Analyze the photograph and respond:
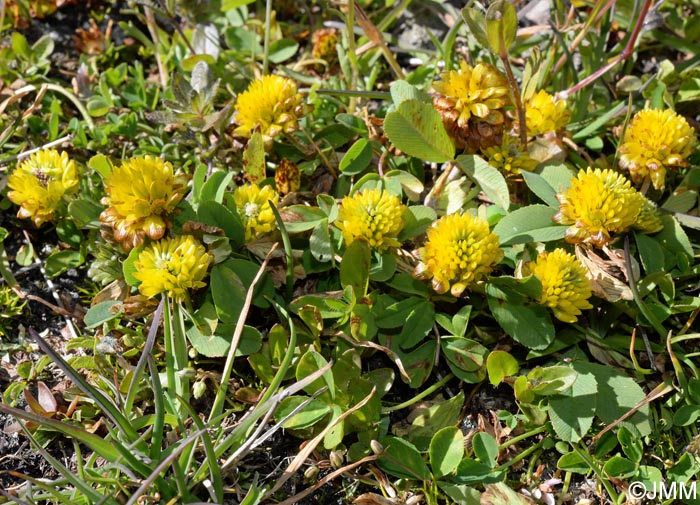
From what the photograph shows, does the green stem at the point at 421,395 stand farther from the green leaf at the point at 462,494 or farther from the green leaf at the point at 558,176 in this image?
the green leaf at the point at 558,176

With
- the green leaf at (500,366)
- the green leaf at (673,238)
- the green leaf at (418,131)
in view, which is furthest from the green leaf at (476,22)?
the green leaf at (500,366)

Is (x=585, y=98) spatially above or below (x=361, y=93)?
below

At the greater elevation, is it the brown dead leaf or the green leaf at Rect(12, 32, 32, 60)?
the green leaf at Rect(12, 32, 32, 60)

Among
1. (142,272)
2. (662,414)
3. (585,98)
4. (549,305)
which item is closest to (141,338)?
(142,272)

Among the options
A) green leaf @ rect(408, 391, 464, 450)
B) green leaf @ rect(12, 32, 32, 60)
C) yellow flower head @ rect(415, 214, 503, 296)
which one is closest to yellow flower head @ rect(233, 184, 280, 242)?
yellow flower head @ rect(415, 214, 503, 296)

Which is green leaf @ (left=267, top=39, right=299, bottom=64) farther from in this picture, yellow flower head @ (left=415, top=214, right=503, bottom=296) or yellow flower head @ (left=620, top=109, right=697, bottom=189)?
yellow flower head @ (left=620, top=109, right=697, bottom=189)

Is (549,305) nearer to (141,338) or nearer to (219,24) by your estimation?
(141,338)

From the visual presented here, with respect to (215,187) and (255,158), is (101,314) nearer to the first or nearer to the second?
(215,187)
